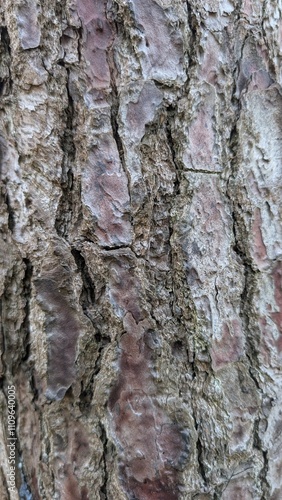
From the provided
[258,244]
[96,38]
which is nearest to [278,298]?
[258,244]

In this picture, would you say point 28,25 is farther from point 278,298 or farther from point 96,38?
point 278,298

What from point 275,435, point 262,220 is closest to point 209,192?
point 262,220

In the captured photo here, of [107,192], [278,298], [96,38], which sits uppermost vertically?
[96,38]

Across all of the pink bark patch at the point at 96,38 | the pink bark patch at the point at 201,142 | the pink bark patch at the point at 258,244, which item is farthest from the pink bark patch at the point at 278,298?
the pink bark patch at the point at 96,38

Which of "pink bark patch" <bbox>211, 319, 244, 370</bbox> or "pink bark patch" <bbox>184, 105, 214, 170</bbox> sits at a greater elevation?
"pink bark patch" <bbox>184, 105, 214, 170</bbox>

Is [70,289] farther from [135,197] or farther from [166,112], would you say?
[166,112]

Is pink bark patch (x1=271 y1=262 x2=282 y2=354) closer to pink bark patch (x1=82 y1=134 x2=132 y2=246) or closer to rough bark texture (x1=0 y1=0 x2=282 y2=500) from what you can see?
rough bark texture (x1=0 y1=0 x2=282 y2=500)

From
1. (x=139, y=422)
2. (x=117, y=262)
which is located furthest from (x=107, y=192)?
(x=139, y=422)

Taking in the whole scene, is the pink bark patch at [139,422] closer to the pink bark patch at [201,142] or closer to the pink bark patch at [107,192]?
the pink bark patch at [107,192]

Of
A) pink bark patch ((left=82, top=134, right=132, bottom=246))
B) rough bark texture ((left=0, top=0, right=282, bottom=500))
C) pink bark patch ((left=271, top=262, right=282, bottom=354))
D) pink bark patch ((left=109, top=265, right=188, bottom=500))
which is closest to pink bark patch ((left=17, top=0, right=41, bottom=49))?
rough bark texture ((left=0, top=0, right=282, bottom=500))

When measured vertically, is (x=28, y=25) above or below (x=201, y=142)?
above
